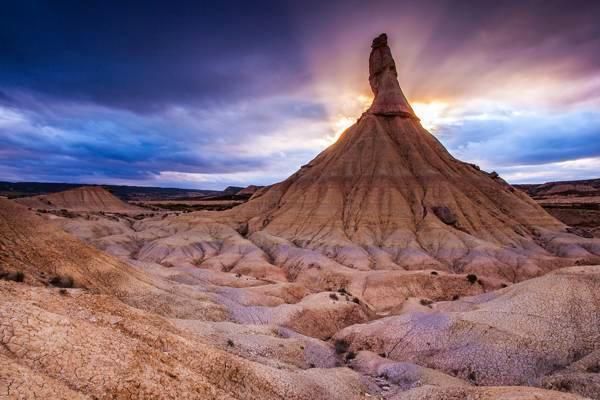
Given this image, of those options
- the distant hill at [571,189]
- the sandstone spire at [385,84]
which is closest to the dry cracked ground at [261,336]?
the sandstone spire at [385,84]

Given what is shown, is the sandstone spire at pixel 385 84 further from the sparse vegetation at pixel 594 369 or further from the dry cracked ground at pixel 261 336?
the sparse vegetation at pixel 594 369

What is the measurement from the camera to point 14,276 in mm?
18203

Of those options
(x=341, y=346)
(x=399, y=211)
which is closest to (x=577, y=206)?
(x=399, y=211)

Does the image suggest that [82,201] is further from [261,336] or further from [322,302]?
[261,336]

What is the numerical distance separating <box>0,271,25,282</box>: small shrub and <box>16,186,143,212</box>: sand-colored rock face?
407 feet

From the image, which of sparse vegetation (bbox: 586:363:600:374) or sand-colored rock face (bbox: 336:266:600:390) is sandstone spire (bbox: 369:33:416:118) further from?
sparse vegetation (bbox: 586:363:600:374)

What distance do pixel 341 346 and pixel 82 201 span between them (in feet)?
465

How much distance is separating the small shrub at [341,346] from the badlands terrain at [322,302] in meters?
0.13

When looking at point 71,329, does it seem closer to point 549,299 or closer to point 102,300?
point 102,300

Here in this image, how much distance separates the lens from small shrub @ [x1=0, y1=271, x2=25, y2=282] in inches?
697

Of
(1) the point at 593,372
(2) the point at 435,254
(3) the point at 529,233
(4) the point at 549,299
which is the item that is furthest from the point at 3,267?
(3) the point at 529,233

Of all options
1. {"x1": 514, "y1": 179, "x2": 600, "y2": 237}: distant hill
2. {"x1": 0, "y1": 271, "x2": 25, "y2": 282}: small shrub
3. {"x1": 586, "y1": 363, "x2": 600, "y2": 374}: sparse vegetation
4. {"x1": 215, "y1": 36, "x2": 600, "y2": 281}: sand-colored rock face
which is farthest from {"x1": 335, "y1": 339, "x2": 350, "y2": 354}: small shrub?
{"x1": 514, "y1": 179, "x2": 600, "y2": 237}: distant hill

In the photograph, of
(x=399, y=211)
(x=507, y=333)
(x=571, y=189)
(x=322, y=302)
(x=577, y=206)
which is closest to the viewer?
(x=507, y=333)

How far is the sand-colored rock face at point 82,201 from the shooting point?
443ft
